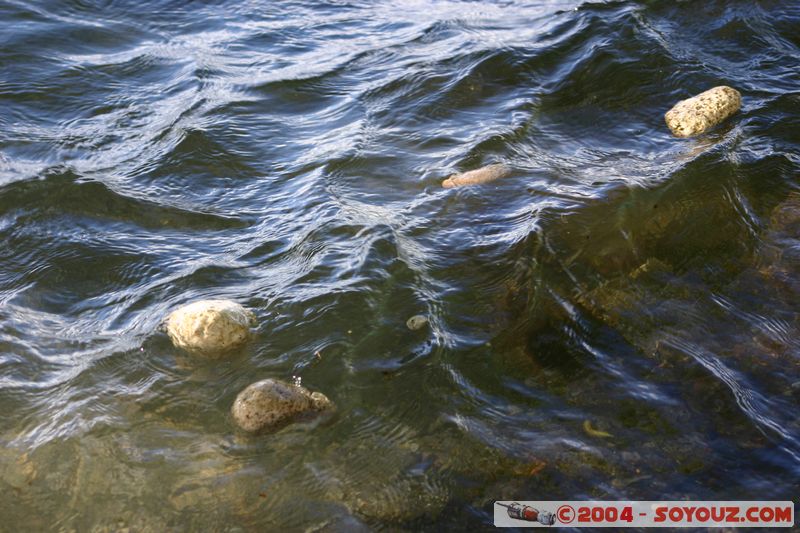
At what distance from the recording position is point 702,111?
6.25 m

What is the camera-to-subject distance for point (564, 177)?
5.65 m

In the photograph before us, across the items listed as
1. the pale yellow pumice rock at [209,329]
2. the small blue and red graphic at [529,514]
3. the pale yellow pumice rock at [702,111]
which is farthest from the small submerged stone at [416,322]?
the pale yellow pumice rock at [702,111]

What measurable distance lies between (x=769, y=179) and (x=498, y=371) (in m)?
2.79

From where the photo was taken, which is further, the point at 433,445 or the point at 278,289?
the point at 278,289

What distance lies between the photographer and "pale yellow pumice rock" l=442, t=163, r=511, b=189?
18.4 feet

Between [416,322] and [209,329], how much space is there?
43.9 inches

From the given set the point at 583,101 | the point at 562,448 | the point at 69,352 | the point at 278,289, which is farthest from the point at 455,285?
the point at 583,101

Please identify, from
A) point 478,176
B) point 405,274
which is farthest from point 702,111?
point 405,274

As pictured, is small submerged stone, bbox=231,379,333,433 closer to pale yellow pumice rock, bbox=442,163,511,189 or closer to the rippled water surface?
the rippled water surface

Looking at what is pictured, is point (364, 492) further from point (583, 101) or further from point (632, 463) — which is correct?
point (583, 101)

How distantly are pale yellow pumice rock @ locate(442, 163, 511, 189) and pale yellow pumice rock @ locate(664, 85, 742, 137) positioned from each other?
158 cm

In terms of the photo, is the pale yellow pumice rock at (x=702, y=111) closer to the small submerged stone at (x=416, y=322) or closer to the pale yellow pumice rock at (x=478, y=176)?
the pale yellow pumice rock at (x=478, y=176)

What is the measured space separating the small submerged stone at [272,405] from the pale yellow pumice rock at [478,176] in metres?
2.25

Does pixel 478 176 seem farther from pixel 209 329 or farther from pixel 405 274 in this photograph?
pixel 209 329
